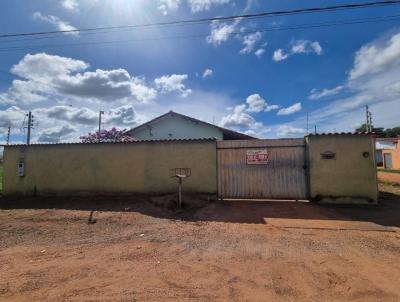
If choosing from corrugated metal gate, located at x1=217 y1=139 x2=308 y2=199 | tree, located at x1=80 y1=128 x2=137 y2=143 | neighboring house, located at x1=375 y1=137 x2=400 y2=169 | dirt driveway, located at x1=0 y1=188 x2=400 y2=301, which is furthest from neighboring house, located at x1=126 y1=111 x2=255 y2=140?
neighboring house, located at x1=375 y1=137 x2=400 y2=169

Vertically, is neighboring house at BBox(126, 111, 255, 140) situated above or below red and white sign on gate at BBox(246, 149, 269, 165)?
above

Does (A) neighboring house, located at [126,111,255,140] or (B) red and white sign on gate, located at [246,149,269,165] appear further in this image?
(A) neighboring house, located at [126,111,255,140]

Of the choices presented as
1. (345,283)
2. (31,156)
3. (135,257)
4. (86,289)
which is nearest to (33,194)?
(31,156)

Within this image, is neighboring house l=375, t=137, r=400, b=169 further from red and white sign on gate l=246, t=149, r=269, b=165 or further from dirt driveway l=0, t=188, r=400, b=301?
dirt driveway l=0, t=188, r=400, b=301

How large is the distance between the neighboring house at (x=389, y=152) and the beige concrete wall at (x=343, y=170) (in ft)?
86.1

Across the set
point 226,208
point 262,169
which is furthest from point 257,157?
point 226,208

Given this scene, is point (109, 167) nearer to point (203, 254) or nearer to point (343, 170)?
point (203, 254)

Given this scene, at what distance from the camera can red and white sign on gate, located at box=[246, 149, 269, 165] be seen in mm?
10312

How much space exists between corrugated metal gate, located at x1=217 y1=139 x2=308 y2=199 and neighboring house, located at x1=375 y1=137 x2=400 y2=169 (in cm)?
2728

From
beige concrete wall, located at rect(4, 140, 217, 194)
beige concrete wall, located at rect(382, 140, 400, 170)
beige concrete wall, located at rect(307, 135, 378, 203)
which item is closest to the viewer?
beige concrete wall, located at rect(307, 135, 378, 203)

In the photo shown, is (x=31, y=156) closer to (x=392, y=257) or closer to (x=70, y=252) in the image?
(x=70, y=252)

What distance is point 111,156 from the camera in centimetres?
1129

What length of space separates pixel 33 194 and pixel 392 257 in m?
12.7

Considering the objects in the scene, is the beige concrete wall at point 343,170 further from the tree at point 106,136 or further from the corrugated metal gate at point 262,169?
the tree at point 106,136
